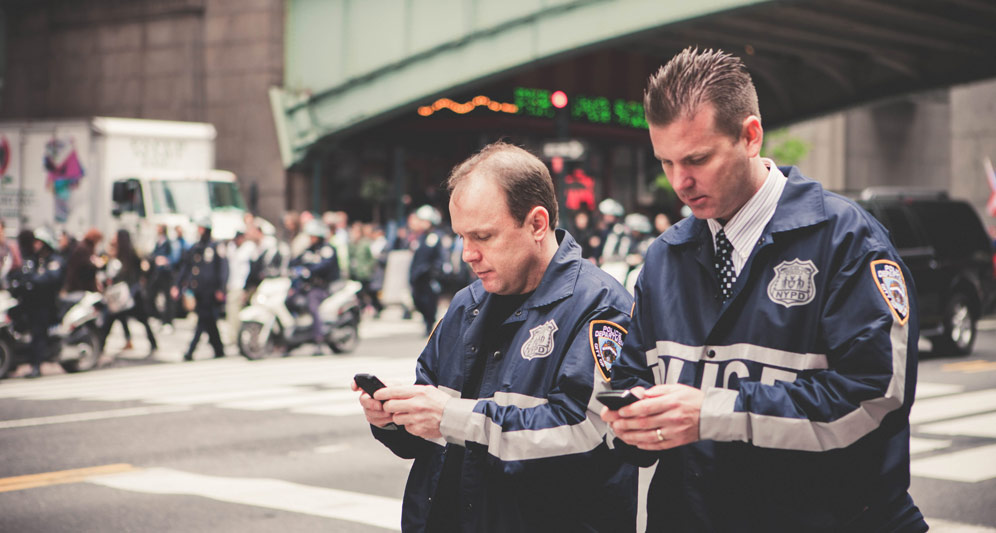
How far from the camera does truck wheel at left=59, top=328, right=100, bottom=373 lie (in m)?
15.1

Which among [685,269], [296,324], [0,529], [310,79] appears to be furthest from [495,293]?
[310,79]

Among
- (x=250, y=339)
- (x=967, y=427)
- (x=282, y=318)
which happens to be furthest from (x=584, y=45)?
(x=967, y=427)

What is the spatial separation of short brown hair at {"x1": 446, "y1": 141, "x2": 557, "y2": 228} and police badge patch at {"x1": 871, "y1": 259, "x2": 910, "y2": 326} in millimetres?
898

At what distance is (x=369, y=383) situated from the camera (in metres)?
2.79

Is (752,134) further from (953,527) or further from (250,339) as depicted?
(250,339)

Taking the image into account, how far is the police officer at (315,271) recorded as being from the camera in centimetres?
1620

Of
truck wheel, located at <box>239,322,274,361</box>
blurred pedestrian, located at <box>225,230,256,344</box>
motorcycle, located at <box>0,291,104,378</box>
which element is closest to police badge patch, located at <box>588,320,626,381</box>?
motorcycle, located at <box>0,291,104,378</box>

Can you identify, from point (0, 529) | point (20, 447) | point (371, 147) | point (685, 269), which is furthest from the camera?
point (371, 147)

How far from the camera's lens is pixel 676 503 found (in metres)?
2.52

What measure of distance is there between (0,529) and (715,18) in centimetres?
1855

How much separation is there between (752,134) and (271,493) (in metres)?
5.42

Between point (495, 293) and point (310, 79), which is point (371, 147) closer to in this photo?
point (310, 79)

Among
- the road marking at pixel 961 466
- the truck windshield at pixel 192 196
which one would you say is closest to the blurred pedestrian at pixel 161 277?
the truck windshield at pixel 192 196

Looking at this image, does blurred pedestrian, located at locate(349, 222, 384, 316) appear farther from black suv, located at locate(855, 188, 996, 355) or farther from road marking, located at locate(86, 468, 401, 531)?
road marking, located at locate(86, 468, 401, 531)
